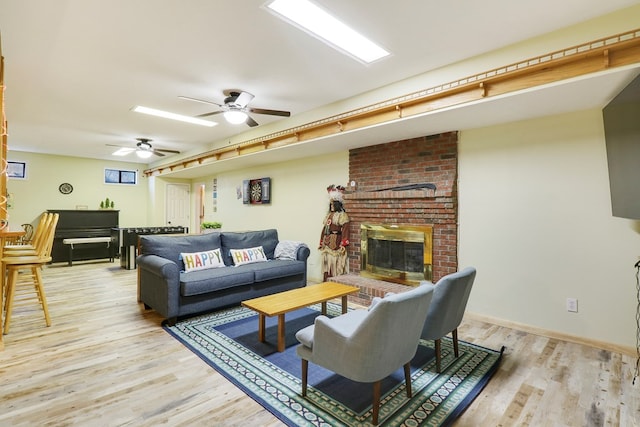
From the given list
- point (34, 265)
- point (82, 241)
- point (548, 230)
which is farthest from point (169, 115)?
point (548, 230)

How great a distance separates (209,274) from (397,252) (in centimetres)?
249

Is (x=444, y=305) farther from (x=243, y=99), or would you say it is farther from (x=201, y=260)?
(x=243, y=99)

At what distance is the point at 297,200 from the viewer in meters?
5.87

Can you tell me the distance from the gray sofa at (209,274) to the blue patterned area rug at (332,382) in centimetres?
36

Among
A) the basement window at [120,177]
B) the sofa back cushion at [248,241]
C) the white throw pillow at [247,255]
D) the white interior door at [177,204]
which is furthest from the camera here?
the white interior door at [177,204]

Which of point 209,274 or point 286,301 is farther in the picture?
point 209,274

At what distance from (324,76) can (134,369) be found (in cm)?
324

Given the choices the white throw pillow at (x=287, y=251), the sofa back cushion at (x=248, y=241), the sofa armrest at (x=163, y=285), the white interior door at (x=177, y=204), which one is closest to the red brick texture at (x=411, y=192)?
the white throw pillow at (x=287, y=251)

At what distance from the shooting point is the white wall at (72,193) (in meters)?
7.53

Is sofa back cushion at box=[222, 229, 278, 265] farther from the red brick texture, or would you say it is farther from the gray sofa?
the red brick texture

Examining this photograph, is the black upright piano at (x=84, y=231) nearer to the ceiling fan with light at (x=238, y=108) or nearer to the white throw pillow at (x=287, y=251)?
the white throw pillow at (x=287, y=251)

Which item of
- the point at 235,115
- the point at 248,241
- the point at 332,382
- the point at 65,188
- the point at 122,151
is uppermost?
the point at 122,151

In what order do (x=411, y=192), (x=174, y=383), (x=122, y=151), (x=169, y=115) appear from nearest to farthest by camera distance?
(x=174, y=383), (x=411, y=192), (x=169, y=115), (x=122, y=151)

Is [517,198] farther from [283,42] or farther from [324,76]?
[283,42]
